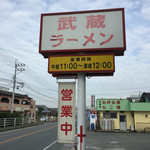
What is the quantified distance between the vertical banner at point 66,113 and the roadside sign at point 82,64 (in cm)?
55

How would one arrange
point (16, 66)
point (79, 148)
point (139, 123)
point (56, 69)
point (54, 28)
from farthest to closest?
point (16, 66), point (139, 123), point (54, 28), point (56, 69), point (79, 148)

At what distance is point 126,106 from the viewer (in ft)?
75.2

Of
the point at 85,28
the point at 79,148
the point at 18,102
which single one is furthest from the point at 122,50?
the point at 18,102

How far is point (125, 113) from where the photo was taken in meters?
23.2

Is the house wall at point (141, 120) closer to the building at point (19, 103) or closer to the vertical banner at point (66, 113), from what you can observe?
the vertical banner at point (66, 113)

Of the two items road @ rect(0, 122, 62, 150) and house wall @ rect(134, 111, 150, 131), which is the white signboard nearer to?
road @ rect(0, 122, 62, 150)

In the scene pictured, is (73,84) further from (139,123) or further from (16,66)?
(16,66)

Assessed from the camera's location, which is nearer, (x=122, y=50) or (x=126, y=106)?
(x=122, y=50)

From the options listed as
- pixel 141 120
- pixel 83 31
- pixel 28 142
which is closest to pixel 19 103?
pixel 141 120

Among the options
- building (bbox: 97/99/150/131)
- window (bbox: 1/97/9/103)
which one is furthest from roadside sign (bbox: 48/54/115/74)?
window (bbox: 1/97/9/103)

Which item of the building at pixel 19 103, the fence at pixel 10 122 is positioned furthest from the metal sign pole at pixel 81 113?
the building at pixel 19 103

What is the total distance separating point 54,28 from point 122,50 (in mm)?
2378

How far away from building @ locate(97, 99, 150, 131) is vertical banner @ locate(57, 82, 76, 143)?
18.6 m

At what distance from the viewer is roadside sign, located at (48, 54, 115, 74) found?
16.1ft
